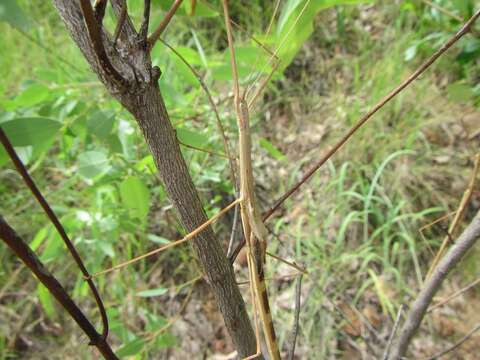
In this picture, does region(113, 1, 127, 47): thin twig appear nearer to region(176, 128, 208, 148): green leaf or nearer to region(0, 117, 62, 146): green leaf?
region(0, 117, 62, 146): green leaf

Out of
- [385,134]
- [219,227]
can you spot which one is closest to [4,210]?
[219,227]

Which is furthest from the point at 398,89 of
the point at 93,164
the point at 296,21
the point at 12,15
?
the point at 93,164

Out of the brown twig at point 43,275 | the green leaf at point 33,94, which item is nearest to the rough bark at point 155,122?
the brown twig at point 43,275

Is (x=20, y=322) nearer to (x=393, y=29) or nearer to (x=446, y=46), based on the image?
(x=446, y=46)

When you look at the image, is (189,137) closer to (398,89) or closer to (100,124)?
(100,124)

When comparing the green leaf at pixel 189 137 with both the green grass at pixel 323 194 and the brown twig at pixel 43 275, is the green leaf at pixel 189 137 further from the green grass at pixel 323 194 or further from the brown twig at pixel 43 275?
the green grass at pixel 323 194

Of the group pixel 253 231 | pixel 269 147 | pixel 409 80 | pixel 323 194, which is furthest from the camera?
pixel 323 194
